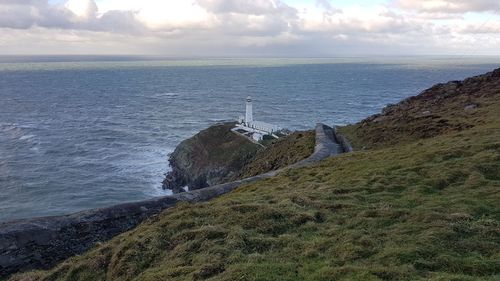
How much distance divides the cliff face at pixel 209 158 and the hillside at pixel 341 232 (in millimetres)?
33254

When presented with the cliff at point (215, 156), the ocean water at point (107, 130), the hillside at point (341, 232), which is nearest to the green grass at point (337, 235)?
the hillside at point (341, 232)

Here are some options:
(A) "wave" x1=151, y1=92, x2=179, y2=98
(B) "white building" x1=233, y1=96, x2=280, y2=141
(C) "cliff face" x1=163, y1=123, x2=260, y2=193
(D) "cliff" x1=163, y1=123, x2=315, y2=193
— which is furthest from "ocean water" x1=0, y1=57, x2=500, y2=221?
(B) "white building" x1=233, y1=96, x2=280, y2=141

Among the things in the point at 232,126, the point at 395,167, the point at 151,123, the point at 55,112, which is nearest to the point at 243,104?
the point at 151,123

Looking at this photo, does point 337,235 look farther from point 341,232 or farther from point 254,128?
point 254,128

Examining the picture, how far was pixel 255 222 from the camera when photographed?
46.9 ft

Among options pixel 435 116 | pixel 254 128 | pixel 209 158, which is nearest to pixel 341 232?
pixel 435 116

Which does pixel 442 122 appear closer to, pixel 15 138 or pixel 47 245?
pixel 47 245

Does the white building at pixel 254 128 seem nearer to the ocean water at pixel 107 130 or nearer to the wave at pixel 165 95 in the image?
the ocean water at pixel 107 130

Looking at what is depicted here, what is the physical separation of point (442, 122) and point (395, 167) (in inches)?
582

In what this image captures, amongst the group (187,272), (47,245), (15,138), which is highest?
(187,272)

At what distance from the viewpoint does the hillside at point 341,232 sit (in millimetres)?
10656

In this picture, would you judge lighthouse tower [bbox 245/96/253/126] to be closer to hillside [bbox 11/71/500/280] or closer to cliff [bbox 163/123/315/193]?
cliff [bbox 163/123/315/193]

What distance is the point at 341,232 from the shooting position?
42.4 feet

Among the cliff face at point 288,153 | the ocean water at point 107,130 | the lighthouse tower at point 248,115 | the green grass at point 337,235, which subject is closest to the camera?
the green grass at point 337,235
